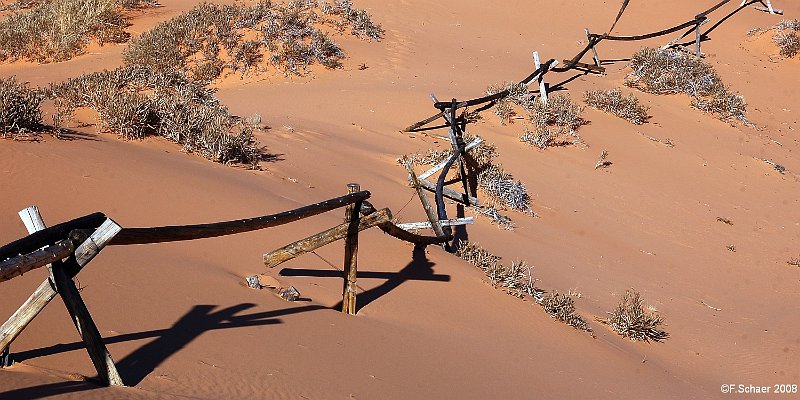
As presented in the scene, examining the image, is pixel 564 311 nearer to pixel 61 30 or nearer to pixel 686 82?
pixel 686 82

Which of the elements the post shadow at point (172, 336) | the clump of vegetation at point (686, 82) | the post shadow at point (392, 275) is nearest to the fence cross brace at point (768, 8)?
the clump of vegetation at point (686, 82)

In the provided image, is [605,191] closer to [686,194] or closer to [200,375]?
[686,194]

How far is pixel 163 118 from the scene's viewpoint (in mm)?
8805

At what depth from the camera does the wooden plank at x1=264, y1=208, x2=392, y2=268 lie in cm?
534

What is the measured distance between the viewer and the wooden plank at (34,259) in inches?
122

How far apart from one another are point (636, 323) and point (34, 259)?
246 inches

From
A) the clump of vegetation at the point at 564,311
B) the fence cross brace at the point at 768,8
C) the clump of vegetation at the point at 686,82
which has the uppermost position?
the fence cross brace at the point at 768,8

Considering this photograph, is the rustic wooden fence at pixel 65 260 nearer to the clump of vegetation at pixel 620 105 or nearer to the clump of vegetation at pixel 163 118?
the clump of vegetation at pixel 163 118

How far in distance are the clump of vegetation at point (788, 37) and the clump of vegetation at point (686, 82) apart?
6.52 m

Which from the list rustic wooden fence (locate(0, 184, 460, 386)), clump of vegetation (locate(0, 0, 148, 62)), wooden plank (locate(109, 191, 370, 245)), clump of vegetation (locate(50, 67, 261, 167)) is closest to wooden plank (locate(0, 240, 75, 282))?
rustic wooden fence (locate(0, 184, 460, 386))

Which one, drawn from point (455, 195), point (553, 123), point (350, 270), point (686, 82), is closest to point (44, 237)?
point (350, 270)

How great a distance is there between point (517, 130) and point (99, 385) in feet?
37.2

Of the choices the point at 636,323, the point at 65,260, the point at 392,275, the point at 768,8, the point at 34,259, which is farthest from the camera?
the point at 768,8

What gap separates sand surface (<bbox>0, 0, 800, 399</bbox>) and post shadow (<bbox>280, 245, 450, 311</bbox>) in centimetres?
2
